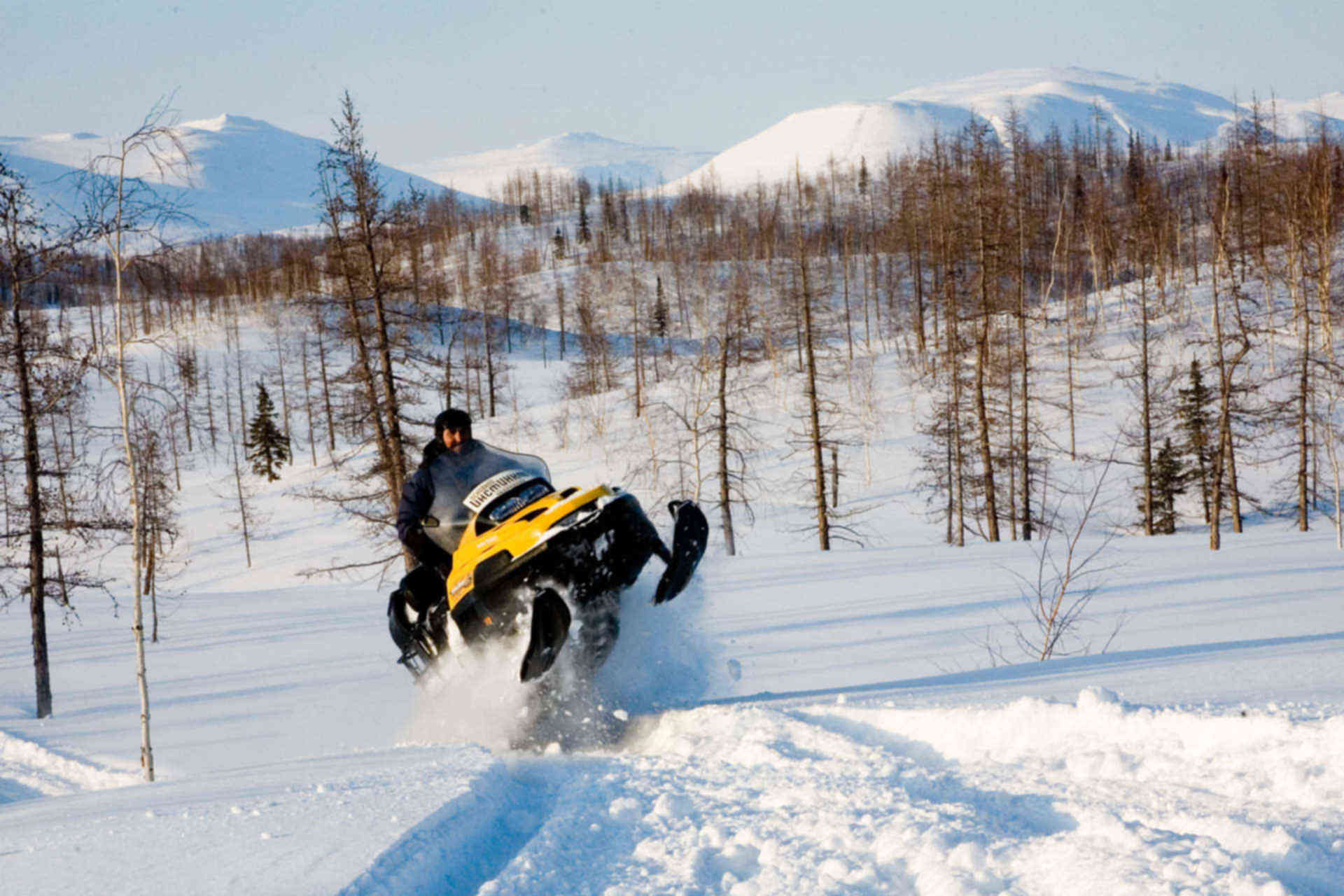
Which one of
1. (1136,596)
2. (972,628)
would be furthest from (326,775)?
(1136,596)

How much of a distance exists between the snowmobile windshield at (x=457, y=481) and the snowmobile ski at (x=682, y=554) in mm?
1062

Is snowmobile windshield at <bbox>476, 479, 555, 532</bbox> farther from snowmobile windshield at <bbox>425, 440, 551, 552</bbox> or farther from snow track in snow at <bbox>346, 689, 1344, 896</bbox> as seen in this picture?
A: snow track in snow at <bbox>346, 689, 1344, 896</bbox>

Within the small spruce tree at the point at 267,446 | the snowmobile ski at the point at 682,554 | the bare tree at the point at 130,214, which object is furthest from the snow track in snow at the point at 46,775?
the small spruce tree at the point at 267,446

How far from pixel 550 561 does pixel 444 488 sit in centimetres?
115

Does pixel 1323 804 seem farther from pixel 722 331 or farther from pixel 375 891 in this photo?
pixel 722 331

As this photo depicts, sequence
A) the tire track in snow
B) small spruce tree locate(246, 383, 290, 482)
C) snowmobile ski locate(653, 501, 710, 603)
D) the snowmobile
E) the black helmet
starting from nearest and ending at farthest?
the tire track in snow, the snowmobile, snowmobile ski locate(653, 501, 710, 603), the black helmet, small spruce tree locate(246, 383, 290, 482)

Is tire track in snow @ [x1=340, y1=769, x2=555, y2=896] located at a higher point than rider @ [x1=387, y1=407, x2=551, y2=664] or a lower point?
lower

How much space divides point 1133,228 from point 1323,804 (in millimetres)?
60514

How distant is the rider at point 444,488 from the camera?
591 cm

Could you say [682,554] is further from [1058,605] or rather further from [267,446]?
[267,446]

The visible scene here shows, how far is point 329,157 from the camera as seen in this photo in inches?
666

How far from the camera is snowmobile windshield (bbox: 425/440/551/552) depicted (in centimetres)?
589

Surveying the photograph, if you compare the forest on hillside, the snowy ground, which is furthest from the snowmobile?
the forest on hillside

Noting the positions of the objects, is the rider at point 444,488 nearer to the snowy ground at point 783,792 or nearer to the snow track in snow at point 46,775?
the snowy ground at point 783,792
